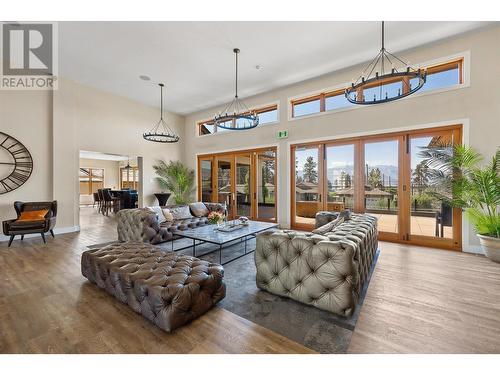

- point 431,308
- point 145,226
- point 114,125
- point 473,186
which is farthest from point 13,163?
point 473,186

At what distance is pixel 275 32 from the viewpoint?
384 cm

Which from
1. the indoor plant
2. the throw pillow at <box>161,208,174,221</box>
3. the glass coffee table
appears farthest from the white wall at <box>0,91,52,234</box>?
the glass coffee table

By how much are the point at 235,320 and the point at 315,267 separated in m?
0.89

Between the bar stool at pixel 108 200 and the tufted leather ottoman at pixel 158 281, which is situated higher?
the bar stool at pixel 108 200

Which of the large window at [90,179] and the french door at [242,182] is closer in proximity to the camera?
the french door at [242,182]

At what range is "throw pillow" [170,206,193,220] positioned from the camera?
5070mm

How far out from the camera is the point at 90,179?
12.8 metres

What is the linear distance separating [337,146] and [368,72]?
67.4 inches

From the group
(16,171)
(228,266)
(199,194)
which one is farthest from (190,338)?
(199,194)

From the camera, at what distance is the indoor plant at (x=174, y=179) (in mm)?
7781

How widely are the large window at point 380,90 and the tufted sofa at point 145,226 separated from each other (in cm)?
425

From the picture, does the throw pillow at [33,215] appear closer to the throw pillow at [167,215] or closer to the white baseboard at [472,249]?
the throw pillow at [167,215]

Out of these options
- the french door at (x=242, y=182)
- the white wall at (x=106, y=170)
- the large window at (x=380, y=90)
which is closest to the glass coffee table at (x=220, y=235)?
the french door at (x=242, y=182)

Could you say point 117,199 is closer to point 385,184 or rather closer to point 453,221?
point 385,184
